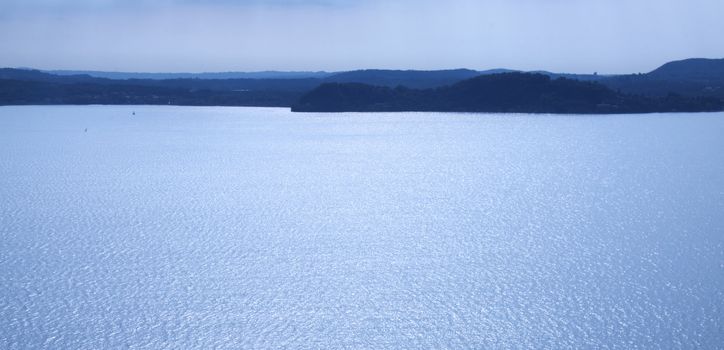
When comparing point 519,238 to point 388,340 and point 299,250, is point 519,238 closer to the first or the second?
point 299,250

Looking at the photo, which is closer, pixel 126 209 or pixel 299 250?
pixel 299 250

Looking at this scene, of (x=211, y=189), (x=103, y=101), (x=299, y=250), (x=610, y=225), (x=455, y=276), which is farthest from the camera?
(x=103, y=101)

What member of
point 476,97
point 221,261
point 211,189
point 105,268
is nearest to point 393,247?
point 221,261

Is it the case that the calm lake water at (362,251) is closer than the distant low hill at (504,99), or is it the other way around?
the calm lake water at (362,251)

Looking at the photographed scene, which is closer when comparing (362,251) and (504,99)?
(362,251)

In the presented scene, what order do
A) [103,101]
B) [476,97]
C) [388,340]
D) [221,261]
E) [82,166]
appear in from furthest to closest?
[103,101] → [476,97] → [82,166] → [221,261] → [388,340]
